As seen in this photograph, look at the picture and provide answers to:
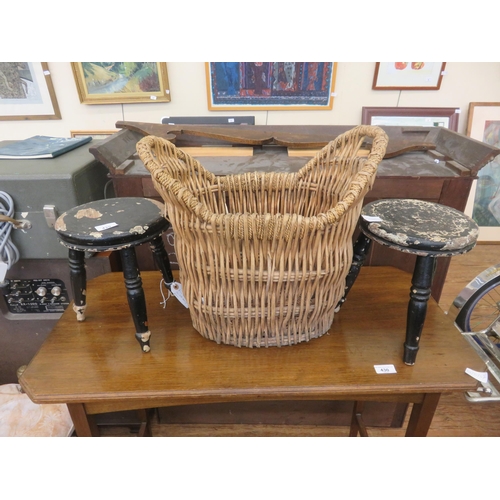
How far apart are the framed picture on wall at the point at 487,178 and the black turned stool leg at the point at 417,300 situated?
1.87 meters

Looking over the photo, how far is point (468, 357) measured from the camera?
0.95 m

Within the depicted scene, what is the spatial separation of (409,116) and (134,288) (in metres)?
2.04

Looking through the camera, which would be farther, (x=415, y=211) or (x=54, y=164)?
(x=54, y=164)

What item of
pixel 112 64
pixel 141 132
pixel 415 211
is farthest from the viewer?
pixel 112 64

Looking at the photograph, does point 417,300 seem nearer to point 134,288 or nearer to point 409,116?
point 134,288

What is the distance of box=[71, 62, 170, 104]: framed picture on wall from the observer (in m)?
2.04

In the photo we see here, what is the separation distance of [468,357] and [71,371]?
3.43ft

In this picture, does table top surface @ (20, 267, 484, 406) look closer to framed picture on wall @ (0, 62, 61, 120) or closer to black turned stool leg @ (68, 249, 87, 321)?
black turned stool leg @ (68, 249, 87, 321)

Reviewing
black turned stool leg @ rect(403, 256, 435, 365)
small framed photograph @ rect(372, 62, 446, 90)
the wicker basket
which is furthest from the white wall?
black turned stool leg @ rect(403, 256, 435, 365)

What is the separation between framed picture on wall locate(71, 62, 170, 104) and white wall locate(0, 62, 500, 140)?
4cm

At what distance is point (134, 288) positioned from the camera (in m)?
0.91

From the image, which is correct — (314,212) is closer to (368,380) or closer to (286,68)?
(368,380)

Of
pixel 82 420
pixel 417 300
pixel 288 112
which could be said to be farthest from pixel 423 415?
pixel 288 112
